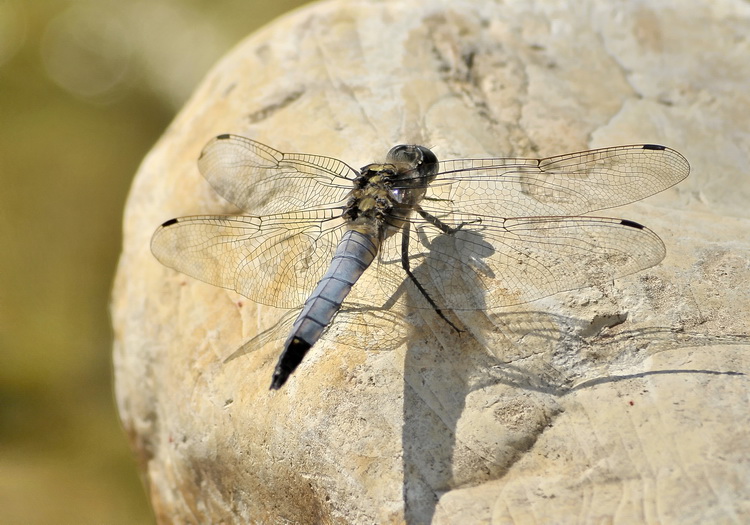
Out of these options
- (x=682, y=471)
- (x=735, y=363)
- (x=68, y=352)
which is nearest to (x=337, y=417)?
(x=682, y=471)

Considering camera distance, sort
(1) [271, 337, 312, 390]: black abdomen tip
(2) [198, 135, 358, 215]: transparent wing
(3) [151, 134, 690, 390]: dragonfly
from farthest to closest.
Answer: (2) [198, 135, 358, 215]: transparent wing
(3) [151, 134, 690, 390]: dragonfly
(1) [271, 337, 312, 390]: black abdomen tip

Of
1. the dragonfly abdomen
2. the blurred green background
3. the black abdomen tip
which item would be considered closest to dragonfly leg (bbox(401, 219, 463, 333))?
the dragonfly abdomen

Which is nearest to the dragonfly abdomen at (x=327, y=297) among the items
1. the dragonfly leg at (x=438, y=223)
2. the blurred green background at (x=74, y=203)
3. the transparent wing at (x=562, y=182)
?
the dragonfly leg at (x=438, y=223)

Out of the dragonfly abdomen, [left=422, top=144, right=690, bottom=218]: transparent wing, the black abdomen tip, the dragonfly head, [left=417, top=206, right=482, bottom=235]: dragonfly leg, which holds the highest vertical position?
the dragonfly head

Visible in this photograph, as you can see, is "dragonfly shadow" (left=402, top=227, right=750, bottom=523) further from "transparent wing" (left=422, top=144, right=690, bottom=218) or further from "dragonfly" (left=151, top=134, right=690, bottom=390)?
"transparent wing" (left=422, top=144, right=690, bottom=218)

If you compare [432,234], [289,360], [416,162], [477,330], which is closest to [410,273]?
[432,234]

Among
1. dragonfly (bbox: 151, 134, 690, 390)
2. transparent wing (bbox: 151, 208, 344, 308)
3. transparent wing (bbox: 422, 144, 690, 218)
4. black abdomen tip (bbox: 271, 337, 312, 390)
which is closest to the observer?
black abdomen tip (bbox: 271, 337, 312, 390)

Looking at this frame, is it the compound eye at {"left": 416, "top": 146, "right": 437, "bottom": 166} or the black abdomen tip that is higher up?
the compound eye at {"left": 416, "top": 146, "right": 437, "bottom": 166}

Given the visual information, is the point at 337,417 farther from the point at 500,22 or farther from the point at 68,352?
the point at 68,352
